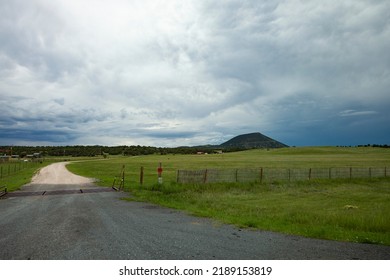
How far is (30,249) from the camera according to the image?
8.08 metres

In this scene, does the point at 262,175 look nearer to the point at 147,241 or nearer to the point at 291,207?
the point at 291,207

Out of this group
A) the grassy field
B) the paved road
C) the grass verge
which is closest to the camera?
the paved road

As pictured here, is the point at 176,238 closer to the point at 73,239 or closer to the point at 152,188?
the point at 73,239

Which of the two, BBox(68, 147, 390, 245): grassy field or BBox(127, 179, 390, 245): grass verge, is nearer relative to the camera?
BBox(127, 179, 390, 245): grass verge

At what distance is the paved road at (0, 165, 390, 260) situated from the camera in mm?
7641

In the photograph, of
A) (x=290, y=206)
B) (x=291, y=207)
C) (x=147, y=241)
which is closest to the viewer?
(x=147, y=241)

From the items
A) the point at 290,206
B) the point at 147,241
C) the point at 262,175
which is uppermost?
the point at 262,175

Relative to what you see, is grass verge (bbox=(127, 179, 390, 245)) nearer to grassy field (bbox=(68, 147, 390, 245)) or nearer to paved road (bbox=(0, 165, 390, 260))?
grassy field (bbox=(68, 147, 390, 245))

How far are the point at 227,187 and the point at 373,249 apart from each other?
57.4 feet

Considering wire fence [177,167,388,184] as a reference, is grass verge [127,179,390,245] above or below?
below

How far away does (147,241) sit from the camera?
8836mm

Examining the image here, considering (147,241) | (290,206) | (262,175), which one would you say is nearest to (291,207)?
(290,206)

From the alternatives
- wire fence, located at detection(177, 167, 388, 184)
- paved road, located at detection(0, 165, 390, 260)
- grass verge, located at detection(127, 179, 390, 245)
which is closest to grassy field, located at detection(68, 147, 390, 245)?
grass verge, located at detection(127, 179, 390, 245)
